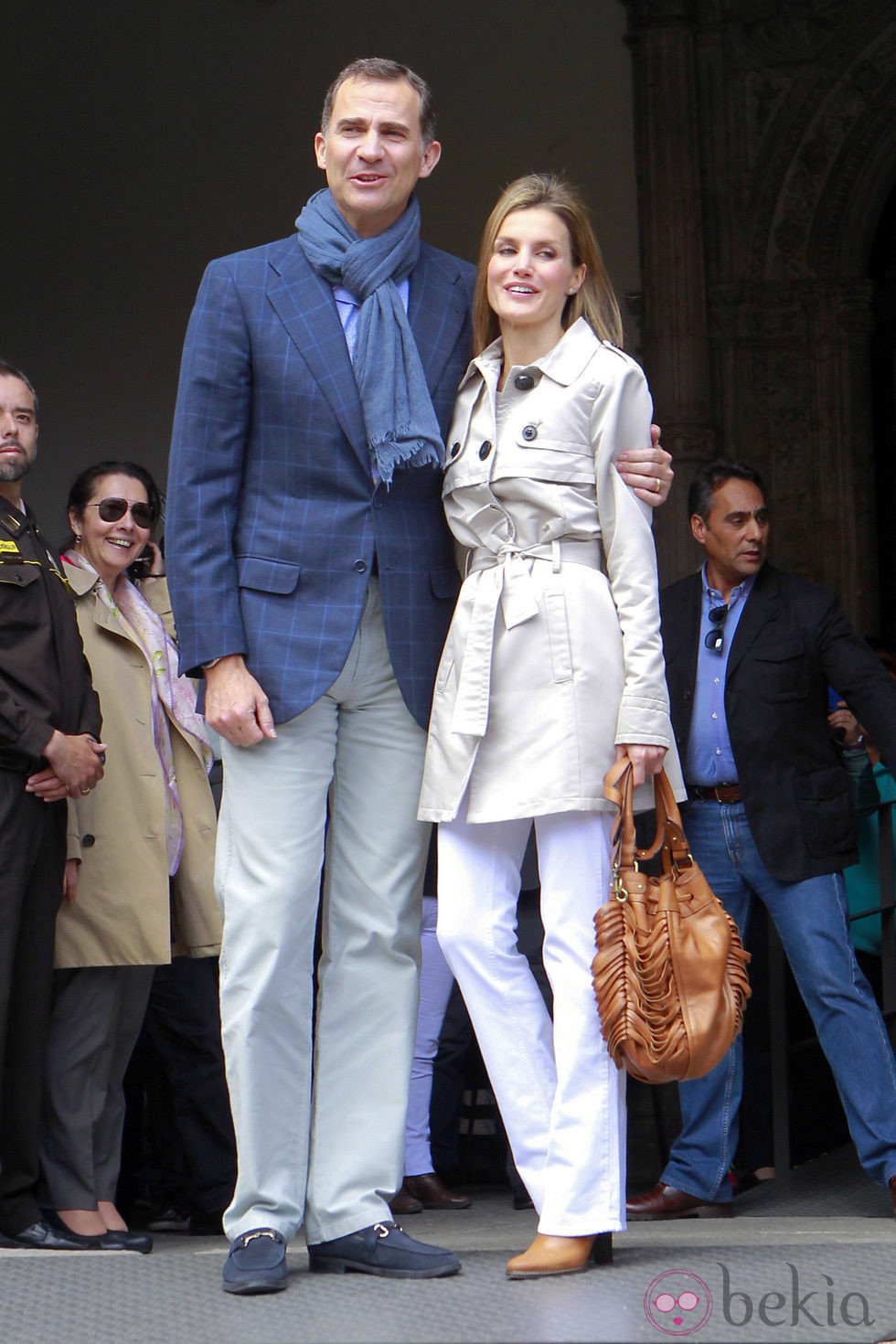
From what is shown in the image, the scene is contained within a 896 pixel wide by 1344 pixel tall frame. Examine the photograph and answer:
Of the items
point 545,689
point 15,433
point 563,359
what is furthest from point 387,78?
point 15,433

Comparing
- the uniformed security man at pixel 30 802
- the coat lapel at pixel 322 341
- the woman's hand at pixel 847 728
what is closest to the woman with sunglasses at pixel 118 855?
the uniformed security man at pixel 30 802

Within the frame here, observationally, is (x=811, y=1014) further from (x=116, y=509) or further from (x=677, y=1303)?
(x=116, y=509)

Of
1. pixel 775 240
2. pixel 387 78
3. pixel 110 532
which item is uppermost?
pixel 775 240

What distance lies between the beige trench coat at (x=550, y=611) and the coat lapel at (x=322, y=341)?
198mm

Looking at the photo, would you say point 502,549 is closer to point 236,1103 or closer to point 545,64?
point 236,1103

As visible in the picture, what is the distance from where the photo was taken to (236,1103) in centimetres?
291

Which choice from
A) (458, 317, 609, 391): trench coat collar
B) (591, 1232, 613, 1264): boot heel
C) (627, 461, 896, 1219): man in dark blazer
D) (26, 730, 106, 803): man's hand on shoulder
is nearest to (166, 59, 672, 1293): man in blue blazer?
(458, 317, 609, 391): trench coat collar

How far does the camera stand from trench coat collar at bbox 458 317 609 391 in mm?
3047

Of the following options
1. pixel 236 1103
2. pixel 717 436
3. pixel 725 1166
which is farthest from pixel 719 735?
pixel 717 436

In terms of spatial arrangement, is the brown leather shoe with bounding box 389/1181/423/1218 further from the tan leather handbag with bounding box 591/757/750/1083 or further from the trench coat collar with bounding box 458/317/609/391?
the trench coat collar with bounding box 458/317/609/391

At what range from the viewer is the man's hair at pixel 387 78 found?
3.10 m

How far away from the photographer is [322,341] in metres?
3.05

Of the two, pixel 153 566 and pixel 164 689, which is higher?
pixel 153 566

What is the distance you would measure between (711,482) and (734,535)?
0.95 feet
